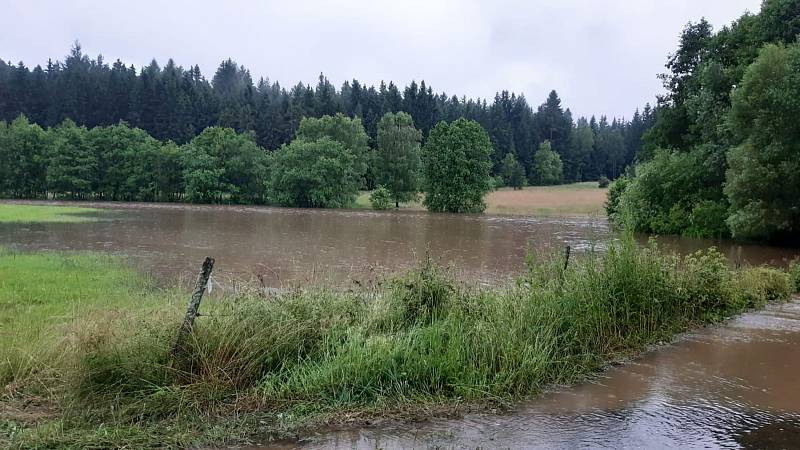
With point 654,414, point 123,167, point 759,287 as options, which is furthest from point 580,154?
point 654,414

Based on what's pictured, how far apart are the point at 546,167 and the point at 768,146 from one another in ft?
276

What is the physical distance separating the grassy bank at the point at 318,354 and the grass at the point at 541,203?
56.9 metres

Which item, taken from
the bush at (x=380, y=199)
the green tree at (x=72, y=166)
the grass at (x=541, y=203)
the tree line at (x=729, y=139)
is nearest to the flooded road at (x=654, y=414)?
the tree line at (x=729, y=139)

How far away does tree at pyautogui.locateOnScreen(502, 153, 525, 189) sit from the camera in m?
105

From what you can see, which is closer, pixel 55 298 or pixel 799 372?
pixel 799 372

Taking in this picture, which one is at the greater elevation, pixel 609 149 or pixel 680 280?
pixel 609 149

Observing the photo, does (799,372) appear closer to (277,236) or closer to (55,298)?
(55,298)

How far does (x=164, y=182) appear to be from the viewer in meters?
75.7

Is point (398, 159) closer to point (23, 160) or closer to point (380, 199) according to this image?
point (380, 199)

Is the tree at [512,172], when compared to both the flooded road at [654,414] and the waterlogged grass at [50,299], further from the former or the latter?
the flooded road at [654,414]

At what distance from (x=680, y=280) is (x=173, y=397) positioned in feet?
29.3

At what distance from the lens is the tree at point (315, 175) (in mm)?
69375

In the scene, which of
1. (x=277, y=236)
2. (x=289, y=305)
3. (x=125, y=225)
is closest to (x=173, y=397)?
(x=289, y=305)

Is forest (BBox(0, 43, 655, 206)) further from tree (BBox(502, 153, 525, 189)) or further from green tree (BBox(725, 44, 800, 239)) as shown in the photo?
green tree (BBox(725, 44, 800, 239))
